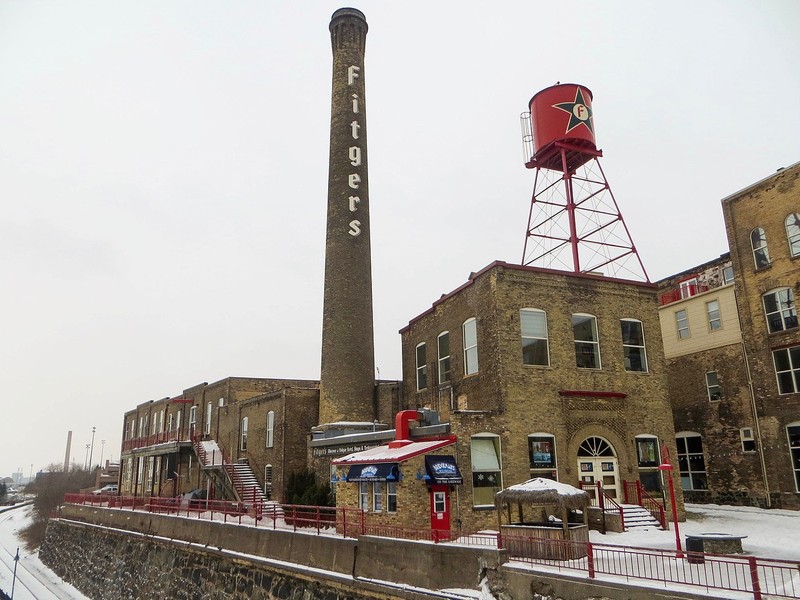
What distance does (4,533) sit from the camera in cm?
7050

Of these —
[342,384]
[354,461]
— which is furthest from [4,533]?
[354,461]

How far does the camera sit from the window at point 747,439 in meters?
26.8

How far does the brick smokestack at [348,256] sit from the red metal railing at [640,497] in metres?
13.1

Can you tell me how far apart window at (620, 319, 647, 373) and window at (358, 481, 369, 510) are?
34.2 feet

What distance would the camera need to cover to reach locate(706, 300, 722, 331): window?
97.5 ft

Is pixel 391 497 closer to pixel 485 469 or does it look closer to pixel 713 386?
pixel 485 469

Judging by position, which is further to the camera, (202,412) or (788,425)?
(202,412)

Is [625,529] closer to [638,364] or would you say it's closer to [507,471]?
[507,471]

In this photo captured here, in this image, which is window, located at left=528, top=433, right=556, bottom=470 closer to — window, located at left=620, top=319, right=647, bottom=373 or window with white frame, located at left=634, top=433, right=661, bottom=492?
window with white frame, located at left=634, top=433, right=661, bottom=492

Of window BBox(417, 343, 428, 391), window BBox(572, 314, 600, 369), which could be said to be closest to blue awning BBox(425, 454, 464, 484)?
window BBox(572, 314, 600, 369)

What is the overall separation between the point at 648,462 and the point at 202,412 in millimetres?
31501

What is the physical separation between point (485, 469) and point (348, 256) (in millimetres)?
15613

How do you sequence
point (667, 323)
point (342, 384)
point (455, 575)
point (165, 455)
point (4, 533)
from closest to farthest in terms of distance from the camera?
1. point (455, 575)
2. point (342, 384)
3. point (667, 323)
4. point (165, 455)
5. point (4, 533)

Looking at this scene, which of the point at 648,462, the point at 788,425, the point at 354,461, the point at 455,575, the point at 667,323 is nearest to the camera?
the point at 455,575
